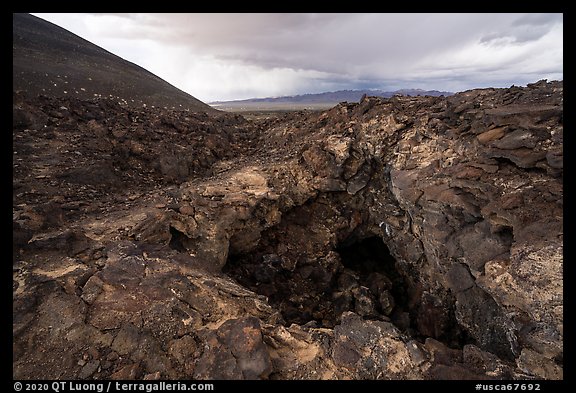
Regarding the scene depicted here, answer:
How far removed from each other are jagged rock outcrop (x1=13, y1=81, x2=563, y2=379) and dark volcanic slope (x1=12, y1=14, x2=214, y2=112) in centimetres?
1004

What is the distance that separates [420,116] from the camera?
1047cm

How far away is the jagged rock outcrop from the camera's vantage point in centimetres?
471

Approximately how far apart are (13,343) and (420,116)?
38.4 feet

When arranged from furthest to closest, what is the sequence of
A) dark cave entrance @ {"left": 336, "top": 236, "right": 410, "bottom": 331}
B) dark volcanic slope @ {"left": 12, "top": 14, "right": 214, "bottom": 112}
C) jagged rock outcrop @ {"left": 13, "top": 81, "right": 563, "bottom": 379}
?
dark volcanic slope @ {"left": 12, "top": 14, "right": 214, "bottom": 112}
dark cave entrance @ {"left": 336, "top": 236, "right": 410, "bottom": 331}
jagged rock outcrop @ {"left": 13, "top": 81, "right": 563, "bottom": 379}

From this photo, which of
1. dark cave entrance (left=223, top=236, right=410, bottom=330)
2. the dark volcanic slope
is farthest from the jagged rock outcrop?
the dark volcanic slope

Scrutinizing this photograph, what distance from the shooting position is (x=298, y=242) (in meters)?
10.9

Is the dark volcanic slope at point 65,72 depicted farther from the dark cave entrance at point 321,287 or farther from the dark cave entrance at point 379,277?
the dark cave entrance at point 379,277

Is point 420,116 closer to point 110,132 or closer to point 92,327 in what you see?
point 92,327

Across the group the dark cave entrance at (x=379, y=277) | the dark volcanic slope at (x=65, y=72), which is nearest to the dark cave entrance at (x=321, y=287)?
the dark cave entrance at (x=379, y=277)

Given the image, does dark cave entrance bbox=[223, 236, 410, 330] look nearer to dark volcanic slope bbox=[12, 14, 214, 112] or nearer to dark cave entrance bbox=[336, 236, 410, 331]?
dark cave entrance bbox=[336, 236, 410, 331]

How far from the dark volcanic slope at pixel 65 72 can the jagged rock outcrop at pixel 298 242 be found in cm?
1004

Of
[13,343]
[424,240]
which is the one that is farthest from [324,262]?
[13,343]

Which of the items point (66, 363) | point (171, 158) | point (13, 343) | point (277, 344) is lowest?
point (277, 344)
